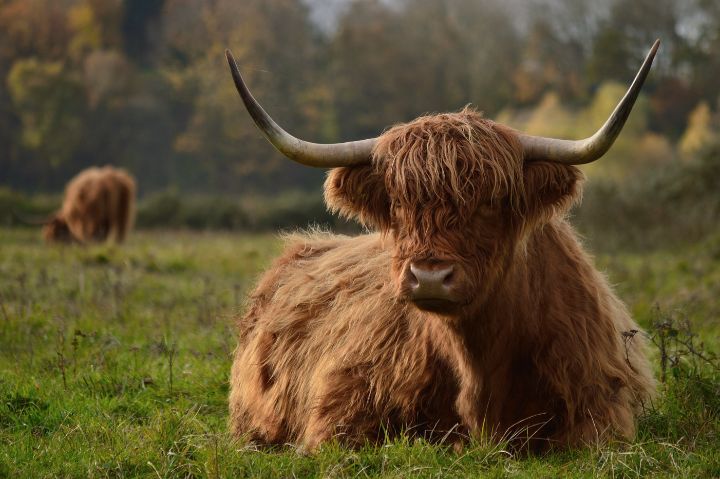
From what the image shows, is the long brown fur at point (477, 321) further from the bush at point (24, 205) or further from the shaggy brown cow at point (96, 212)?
the bush at point (24, 205)

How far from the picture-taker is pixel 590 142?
11.4 feet

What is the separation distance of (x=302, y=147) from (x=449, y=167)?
0.66 meters

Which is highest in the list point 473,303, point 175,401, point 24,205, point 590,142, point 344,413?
point 590,142

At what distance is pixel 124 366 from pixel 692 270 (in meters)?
8.11

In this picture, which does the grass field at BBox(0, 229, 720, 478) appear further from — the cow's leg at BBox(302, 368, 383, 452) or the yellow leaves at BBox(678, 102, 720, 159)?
the yellow leaves at BBox(678, 102, 720, 159)

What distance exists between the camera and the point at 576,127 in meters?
27.2

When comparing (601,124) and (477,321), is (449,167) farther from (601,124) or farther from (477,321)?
(601,124)

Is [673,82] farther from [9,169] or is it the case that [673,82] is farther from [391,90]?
[9,169]

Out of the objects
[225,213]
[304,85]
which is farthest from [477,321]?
[225,213]

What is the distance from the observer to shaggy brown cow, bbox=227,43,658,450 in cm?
355

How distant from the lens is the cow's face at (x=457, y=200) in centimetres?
341

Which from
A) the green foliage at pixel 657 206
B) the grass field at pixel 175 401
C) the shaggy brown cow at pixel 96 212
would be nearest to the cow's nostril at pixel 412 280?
the grass field at pixel 175 401

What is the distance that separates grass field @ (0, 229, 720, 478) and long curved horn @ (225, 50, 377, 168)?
A: 122 centimetres

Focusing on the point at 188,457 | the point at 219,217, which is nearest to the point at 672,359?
the point at 188,457
